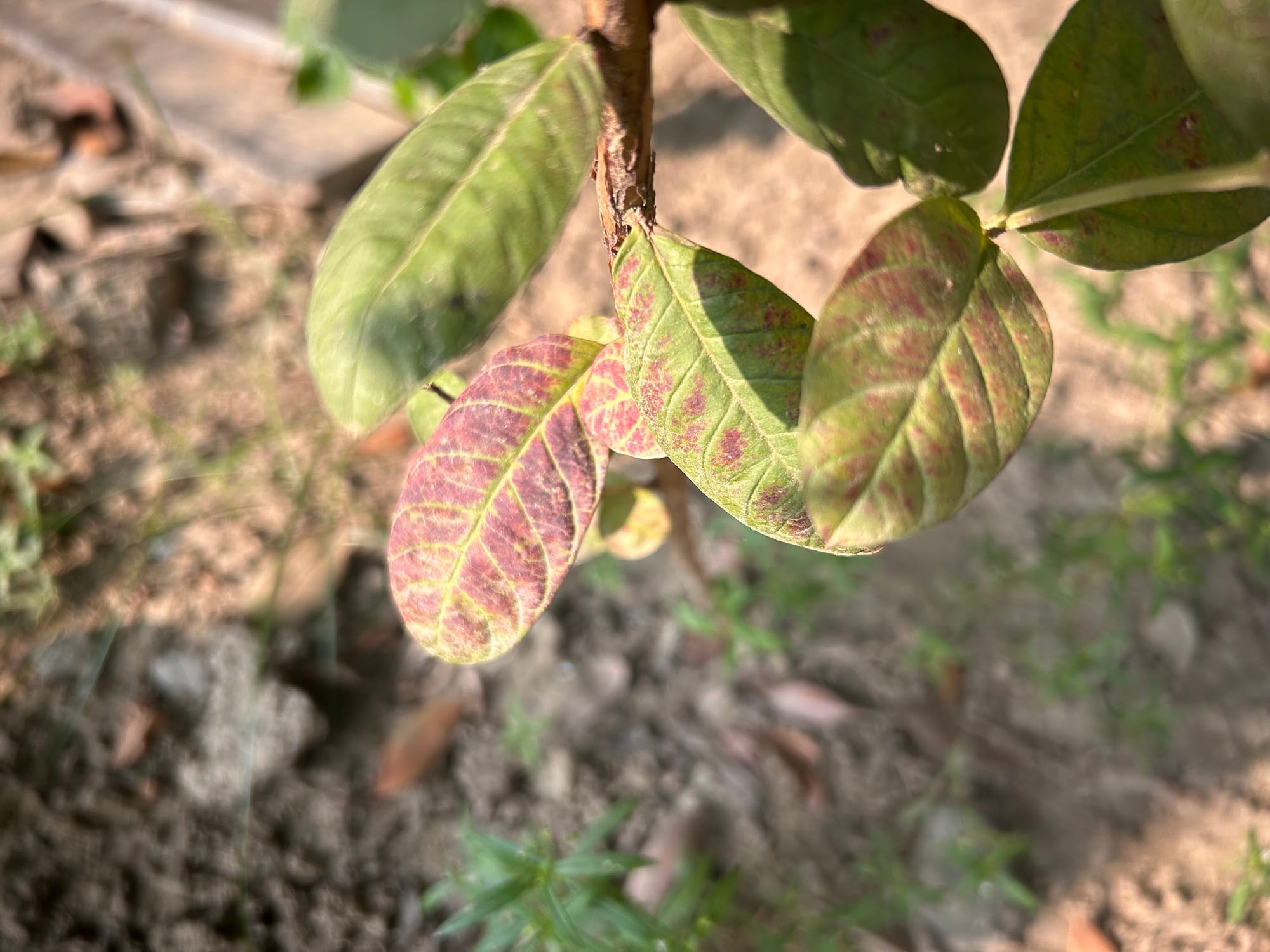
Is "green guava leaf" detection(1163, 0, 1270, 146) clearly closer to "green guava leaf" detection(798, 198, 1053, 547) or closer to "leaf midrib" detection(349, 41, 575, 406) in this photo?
"green guava leaf" detection(798, 198, 1053, 547)

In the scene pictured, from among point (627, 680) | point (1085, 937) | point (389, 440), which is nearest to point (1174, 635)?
point (1085, 937)

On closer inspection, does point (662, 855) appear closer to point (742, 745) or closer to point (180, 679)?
point (742, 745)

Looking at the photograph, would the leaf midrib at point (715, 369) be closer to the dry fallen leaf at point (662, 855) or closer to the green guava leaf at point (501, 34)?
the dry fallen leaf at point (662, 855)

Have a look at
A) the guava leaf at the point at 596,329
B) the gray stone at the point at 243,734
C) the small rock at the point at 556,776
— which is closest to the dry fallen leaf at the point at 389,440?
the gray stone at the point at 243,734

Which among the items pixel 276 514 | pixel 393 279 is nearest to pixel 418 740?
pixel 276 514

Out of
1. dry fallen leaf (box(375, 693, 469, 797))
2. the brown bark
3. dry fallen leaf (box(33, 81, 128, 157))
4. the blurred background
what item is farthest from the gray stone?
dry fallen leaf (box(33, 81, 128, 157))
